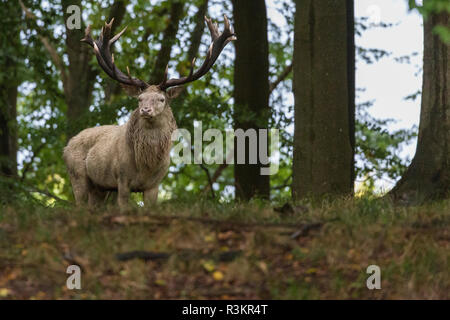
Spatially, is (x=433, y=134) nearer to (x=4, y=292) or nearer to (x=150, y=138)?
(x=150, y=138)

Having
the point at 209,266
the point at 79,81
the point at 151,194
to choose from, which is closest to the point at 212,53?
the point at 151,194

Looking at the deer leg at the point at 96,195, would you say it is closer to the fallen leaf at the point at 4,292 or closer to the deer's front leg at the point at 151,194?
the deer's front leg at the point at 151,194

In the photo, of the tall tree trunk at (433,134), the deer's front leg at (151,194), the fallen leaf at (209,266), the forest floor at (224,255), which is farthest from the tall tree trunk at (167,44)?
the fallen leaf at (209,266)

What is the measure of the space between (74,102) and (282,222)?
13.4 meters

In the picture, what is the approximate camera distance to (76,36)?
1850 centimetres

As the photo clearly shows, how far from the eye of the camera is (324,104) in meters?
10.3

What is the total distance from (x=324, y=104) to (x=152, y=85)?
231 cm

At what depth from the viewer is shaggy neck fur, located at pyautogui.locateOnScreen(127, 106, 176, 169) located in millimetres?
10484

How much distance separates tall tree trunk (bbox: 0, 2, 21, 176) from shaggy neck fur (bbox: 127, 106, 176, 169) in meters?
7.84

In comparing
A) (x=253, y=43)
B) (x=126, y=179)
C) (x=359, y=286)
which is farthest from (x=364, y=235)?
(x=253, y=43)

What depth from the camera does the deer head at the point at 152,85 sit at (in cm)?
1023

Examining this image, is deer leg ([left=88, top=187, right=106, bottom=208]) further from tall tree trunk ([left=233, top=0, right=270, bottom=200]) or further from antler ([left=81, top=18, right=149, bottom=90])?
tall tree trunk ([left=233, top=0, right=270, bottom=200])

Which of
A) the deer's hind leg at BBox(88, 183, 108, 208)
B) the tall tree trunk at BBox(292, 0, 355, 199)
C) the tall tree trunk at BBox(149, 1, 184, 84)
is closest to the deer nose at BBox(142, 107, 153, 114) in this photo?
the tall tree trunk at BBox(292, 0, 355, 199)
